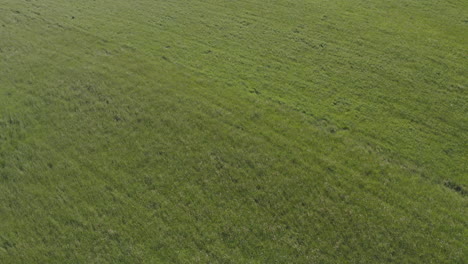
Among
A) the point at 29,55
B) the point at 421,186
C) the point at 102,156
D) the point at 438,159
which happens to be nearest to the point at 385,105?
the point at 438,159

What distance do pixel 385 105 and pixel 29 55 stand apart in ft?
46.1

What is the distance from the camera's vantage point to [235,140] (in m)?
9.91

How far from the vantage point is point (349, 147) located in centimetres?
976

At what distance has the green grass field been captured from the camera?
7.57m

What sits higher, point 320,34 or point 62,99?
point 320,34

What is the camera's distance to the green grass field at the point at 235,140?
298 inches

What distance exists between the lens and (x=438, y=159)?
366 inches

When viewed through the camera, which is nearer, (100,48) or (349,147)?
(349,147)

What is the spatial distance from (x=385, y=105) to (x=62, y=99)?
11033 mm

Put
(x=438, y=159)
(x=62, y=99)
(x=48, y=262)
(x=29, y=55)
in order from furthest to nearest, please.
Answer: (x=29, y=55)
(x=62, y=99)
(x=438, y=159)
(x=48, y=262)

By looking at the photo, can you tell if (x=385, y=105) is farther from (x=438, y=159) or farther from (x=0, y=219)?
(x=0, y=219)

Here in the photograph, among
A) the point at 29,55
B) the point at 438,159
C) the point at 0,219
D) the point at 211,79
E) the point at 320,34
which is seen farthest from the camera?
the point at 320,34

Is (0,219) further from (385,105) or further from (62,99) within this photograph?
(385,105)

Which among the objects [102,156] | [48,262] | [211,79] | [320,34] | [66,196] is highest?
[320,34]
